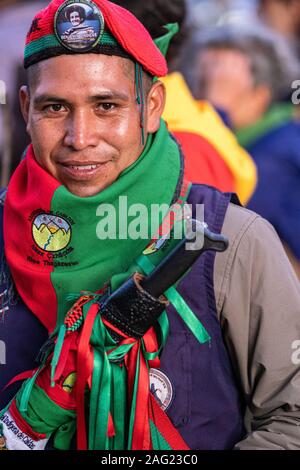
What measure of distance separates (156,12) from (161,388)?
164 cm

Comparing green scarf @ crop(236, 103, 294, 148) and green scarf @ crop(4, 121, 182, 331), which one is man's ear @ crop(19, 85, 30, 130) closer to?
green scarf @ crop(4, 121, 182, 331)

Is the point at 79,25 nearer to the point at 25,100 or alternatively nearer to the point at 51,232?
the point at 25,100

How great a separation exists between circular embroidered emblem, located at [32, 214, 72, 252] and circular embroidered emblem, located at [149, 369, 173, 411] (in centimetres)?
46

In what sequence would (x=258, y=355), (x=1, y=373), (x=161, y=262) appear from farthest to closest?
(x=1, y=373)
(x=258, y=355)
(x=161, y=262)

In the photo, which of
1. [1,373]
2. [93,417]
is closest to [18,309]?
[1,373]

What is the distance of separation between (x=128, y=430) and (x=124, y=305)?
1.19 ft

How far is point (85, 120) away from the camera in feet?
8.16

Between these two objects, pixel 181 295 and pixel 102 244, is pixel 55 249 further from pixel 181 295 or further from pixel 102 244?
pixel 181 295

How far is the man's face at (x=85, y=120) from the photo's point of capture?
2.47m

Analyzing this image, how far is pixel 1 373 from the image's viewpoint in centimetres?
267

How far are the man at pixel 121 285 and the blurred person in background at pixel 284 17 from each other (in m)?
5.27

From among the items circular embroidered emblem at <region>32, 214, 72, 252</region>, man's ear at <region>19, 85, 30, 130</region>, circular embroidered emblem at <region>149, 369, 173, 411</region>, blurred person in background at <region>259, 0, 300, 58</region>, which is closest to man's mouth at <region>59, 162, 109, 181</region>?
circular embroidered emblem at <region>32, 214, 72, 252</region>

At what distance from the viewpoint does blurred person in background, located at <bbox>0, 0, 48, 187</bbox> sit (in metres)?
5.08

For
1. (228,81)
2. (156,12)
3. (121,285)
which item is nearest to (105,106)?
(121,285)
